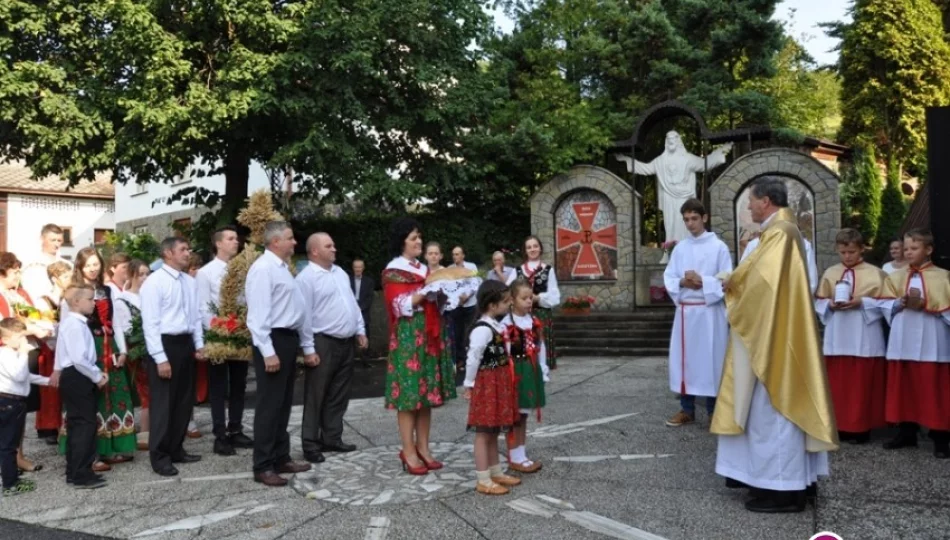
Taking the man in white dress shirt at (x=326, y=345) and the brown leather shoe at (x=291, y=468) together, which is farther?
the man in white dress shirt at (x=326, y=345)

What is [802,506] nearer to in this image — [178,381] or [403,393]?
[403,393]

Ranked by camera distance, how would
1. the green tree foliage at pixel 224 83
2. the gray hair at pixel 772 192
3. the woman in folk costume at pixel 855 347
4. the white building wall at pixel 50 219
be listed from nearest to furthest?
1. the gray hair at pixel 772 192
2. the woman in folk costume at pixel 855 347
3. the green tree foliage at pixel 224 83
4. the white building wall at pixel 50 219

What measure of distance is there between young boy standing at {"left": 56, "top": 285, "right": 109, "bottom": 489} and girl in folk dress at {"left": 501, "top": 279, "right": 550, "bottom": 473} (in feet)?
10.2

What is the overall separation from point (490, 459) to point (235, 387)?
9.63 feet

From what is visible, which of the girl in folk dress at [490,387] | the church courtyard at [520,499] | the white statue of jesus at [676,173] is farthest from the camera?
the white statue of jesus at [676,173]

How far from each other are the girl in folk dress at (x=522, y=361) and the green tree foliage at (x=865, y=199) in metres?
23.1

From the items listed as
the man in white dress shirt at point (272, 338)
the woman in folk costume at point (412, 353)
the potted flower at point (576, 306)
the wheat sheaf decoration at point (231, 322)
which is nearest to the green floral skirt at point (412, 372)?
the woman in folk costume at point (412, 353)

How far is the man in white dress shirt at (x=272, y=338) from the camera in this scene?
593 cm

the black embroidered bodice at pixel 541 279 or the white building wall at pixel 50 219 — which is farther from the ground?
the white building wall at pixel 50 219

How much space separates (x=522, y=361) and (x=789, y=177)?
41.0ft

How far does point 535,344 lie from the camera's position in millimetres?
5961

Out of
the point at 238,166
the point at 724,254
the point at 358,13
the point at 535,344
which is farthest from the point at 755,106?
the point at 535,344

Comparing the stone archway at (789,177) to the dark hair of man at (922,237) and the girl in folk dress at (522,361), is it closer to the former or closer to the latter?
the dark hair of man at (922,237)

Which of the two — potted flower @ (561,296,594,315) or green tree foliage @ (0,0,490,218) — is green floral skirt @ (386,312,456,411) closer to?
green tree foliage @ (0,0,490,218)
